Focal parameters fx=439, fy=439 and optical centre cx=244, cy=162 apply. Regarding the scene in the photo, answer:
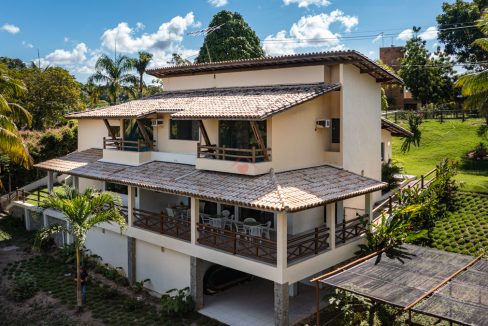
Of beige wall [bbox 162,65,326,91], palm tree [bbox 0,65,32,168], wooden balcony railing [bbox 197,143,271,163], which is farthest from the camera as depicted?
beige wall [bbox 162,65,326,91]

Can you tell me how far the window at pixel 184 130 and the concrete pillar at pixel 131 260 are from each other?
5.59 metres

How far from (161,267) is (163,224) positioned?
77.1 inches

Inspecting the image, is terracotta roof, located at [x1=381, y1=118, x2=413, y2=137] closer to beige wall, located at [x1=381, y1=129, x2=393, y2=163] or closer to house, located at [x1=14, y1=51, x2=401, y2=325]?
beige wall, located at [x1=381, y1=129, x2=393, y2=163]

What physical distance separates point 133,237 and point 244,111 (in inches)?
337

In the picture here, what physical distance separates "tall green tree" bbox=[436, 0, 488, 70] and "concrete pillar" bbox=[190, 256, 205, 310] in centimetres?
4741

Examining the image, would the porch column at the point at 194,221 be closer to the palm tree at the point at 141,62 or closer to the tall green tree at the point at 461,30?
the palm tree at the point at 141,62

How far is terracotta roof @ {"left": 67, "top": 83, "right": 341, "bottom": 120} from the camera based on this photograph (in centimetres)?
1717

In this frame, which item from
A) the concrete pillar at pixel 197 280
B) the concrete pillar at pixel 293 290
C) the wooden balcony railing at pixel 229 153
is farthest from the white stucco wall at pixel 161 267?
the wooden balcony railing at pixel 229 153

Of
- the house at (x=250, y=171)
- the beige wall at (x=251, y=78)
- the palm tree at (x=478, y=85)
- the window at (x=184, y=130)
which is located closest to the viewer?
the house at (x=250, y=171)

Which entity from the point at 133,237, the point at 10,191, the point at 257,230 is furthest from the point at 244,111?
the point at 10,191

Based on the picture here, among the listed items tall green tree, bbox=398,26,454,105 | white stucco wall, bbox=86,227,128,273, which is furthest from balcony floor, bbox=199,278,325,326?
tall green tree, bbox=398,26,454,105

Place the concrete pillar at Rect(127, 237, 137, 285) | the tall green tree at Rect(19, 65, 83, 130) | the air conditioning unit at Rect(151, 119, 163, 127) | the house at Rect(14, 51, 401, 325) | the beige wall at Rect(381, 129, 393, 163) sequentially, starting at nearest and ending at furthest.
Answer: the house at Rect(14, 51, 401, 325), the concrete pillar at Rect(127, 237, 137, 285), the air conditioning unit at Rect(151, 119, 163, 127), the beige wall at Rect(381, 129, 393, 163), the tall green tree at Rect(19, 65, 83, 130)

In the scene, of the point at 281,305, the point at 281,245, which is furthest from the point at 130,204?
the point at 281,305

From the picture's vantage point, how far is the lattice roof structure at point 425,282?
11.5m
